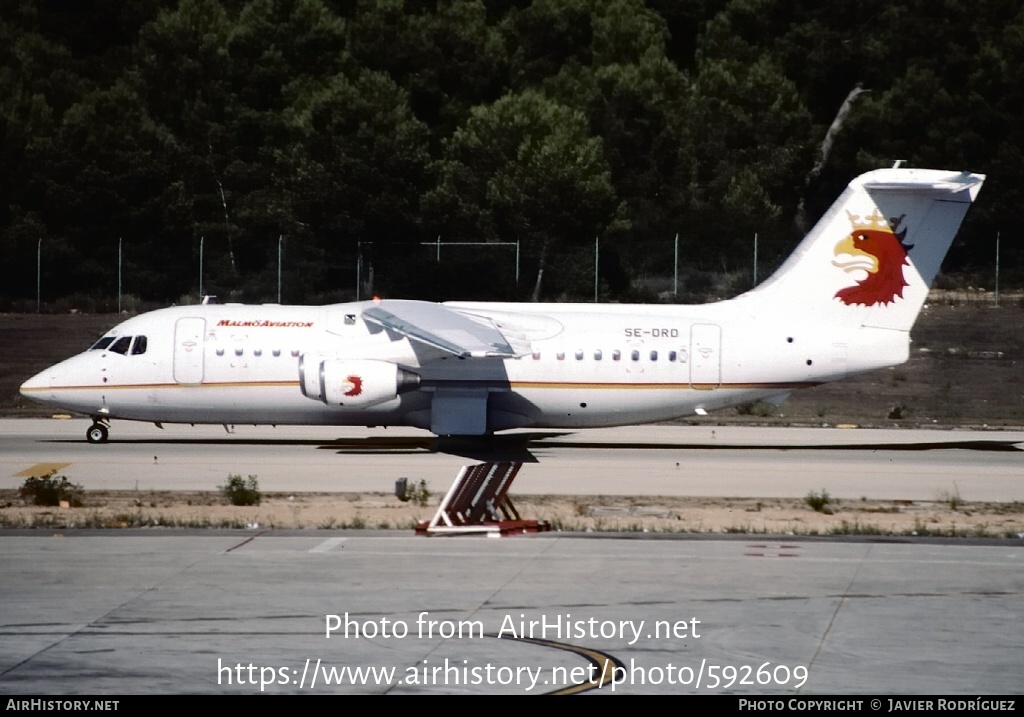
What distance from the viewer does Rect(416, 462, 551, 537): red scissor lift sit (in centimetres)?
2116

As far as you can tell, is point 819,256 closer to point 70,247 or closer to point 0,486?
point 0,486

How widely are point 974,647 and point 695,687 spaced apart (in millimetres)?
3359

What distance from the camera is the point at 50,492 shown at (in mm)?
24266

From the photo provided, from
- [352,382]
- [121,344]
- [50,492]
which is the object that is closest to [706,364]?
[352,382]

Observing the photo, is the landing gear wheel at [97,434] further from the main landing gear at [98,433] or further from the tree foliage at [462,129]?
the tree foliage at [462,129]

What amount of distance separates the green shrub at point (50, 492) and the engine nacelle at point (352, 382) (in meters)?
7.00

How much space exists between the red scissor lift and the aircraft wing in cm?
786

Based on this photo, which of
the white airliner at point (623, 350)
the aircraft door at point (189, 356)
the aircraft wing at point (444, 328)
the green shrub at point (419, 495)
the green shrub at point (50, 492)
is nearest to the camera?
the green shrub at point (50, 492)

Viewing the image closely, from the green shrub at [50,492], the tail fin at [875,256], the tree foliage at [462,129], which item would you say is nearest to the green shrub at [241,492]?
the green shrub at [50,492]

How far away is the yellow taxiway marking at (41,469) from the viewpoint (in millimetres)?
28219

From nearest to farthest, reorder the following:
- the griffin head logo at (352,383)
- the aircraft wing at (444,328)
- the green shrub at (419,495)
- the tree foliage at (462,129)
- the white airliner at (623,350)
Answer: the green shrub at (419,495) → the aircraft wing at (444,328) → the griffin head logo at (352,383) → the white airliner at (623,350) → the tree foliage at (462,129)

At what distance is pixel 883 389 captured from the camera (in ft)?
157

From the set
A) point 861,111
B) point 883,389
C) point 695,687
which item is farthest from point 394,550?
point 861,111

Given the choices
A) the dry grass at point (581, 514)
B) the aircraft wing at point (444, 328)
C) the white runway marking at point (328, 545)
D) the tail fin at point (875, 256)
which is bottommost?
the dry grass at point (581, 514)
